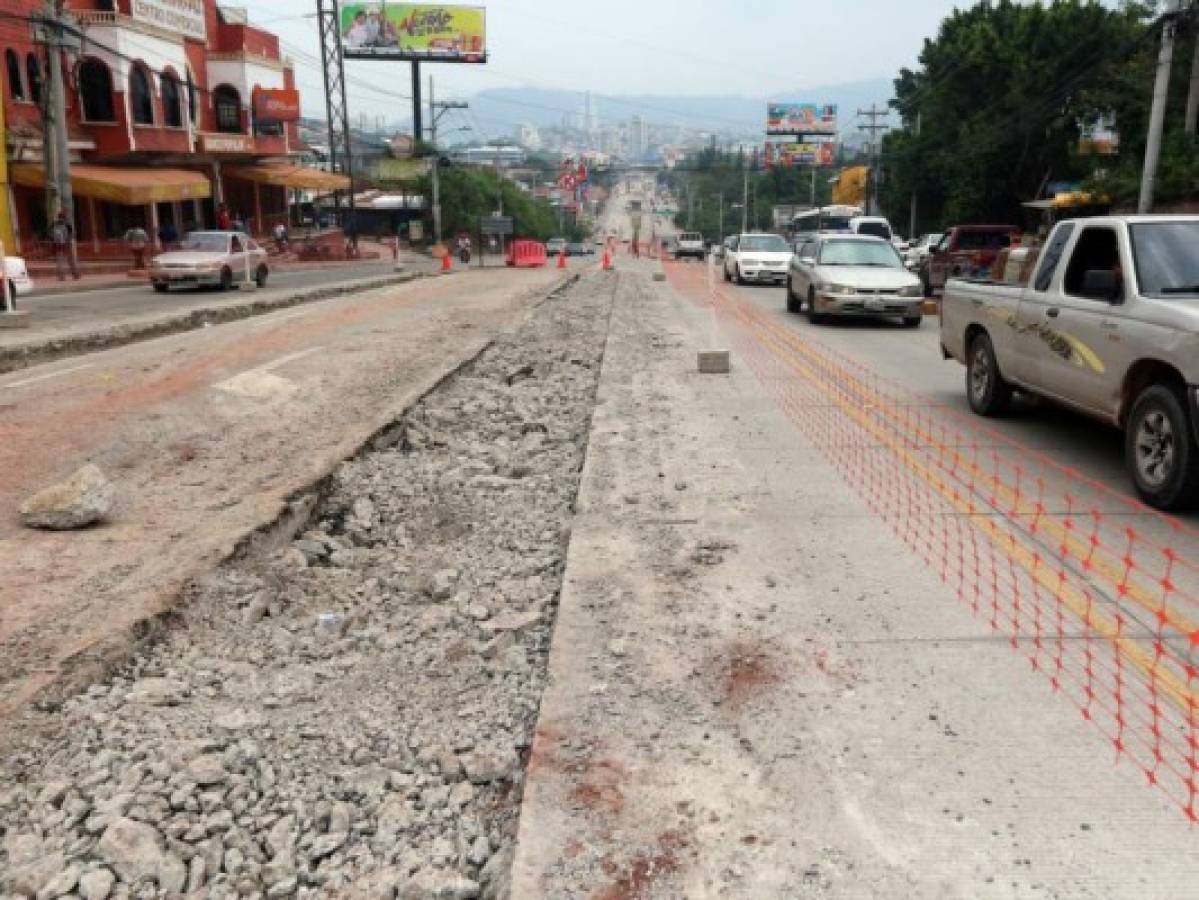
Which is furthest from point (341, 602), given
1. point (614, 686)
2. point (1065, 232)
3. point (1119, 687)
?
point (1065, 232)

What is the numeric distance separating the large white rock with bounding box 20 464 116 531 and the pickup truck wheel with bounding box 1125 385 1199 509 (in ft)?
21.7

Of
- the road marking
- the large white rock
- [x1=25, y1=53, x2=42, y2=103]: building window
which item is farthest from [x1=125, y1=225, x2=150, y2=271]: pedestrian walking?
the large white rock

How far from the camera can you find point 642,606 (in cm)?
520

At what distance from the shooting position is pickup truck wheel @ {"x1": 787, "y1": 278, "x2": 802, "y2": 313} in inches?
794

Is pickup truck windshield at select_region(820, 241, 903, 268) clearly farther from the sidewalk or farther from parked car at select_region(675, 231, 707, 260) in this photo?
parked car at select_region(675, 231, 707, 260)

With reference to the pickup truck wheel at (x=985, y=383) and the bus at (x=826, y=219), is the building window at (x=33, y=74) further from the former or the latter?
the bus at (x=826, y=219)

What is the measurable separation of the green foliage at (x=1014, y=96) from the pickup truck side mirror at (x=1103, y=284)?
105 ft

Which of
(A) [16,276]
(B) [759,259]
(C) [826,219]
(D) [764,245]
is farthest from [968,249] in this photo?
(C) [826,219]

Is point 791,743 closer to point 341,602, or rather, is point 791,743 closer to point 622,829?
point 622,829

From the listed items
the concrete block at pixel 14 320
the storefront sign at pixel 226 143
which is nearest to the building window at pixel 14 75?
the storefront sign at pixel 226 143

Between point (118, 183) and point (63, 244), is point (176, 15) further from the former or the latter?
point (63, 244)

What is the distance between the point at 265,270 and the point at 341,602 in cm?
2576

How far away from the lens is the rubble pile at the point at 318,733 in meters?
3.29

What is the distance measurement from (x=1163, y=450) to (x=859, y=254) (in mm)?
12946
